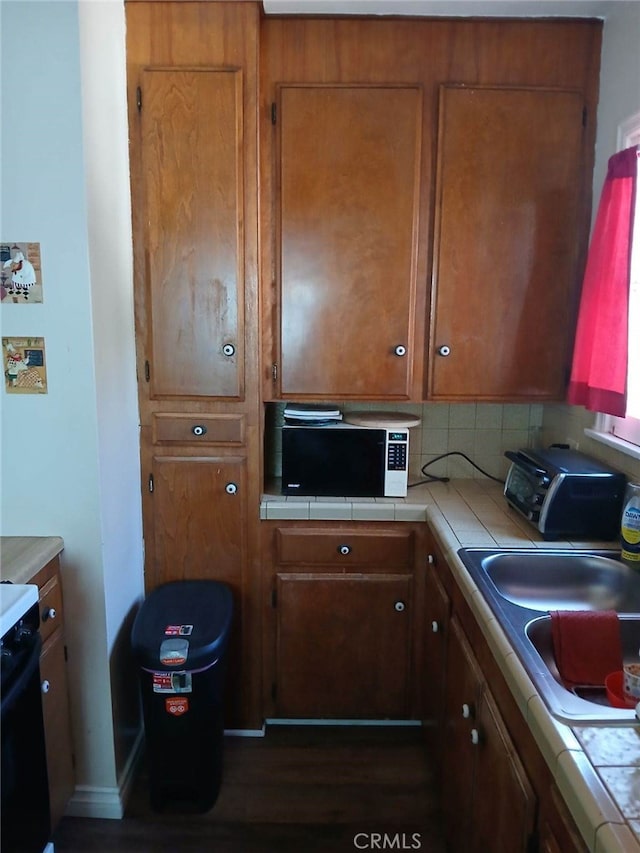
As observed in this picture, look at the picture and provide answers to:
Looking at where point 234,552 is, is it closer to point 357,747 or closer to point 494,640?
point 357,747

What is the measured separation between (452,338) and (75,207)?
1.27 metres

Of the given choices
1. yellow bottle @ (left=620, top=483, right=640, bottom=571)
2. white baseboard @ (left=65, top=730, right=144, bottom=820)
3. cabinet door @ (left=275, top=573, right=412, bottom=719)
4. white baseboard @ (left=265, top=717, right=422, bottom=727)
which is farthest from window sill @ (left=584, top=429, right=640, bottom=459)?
white baseboard @ (left=65, top=730, right=144, bottom=820)

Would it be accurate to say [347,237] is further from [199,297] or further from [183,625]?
[183,625]

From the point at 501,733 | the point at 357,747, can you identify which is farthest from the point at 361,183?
the point at 357,747

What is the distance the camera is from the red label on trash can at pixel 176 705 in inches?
70.0

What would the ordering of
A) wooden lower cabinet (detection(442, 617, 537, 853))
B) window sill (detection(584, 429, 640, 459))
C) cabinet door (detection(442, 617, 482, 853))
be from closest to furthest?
wooden lower cabinet (detection(442, 617, 537, 853)) → cabinet door (detection(442, 617, 482, 853)) → window sill (detection(584, 429, 640, 459))

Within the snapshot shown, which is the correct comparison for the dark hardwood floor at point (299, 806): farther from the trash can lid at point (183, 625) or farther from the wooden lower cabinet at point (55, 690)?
the trash can lid at point (183, 625)

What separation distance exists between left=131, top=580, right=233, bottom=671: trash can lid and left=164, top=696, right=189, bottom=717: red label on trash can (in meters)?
0.11

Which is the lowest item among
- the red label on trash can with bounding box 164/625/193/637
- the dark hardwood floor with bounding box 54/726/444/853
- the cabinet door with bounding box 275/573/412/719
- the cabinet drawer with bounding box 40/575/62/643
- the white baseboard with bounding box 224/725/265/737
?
the dark hardwood floor with bounding box 54/726/444/853

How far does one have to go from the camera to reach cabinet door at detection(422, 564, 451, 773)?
6.01 ft

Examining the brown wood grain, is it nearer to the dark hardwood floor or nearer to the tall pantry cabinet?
the tall pantry cabinet

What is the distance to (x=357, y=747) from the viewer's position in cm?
219

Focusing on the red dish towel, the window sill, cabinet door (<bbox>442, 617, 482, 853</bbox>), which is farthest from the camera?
the window sill

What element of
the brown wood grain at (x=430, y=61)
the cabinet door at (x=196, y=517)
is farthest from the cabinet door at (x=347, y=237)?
the cabinet door at (x=196, y=517)
